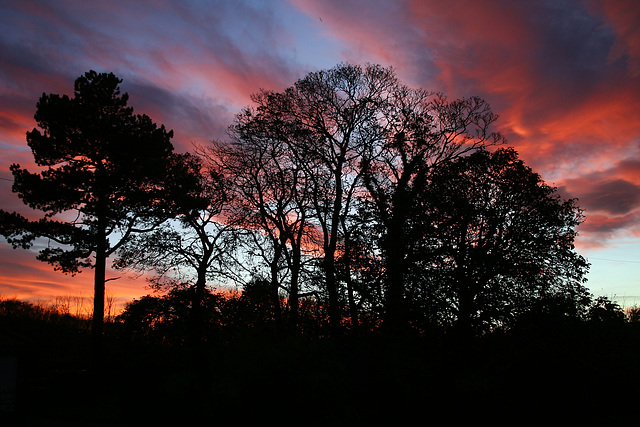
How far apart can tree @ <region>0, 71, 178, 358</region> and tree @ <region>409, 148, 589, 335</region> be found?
1525cm

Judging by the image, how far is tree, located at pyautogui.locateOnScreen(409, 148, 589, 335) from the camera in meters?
17.7

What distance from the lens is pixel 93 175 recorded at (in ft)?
78.1

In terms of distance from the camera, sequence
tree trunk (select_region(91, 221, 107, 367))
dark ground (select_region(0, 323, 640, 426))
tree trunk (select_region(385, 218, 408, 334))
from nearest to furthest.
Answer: dark ground (select_region(0, 323, 640, 426)), tree trunk (select_region(385, 218, 408, 334)), tree trunk (select_region(91, 221, 107, 367))

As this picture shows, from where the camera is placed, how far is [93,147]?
2412cm

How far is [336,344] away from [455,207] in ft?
26.2

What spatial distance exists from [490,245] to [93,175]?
20.4 meters

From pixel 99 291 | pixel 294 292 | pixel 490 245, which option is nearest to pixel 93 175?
pixel 99 291

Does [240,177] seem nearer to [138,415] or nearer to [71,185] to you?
[71,185]

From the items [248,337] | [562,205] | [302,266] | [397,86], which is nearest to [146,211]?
[302,266]

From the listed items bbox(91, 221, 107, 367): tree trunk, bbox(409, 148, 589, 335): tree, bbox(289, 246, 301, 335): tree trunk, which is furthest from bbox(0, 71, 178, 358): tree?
bbox(409, 148, 589, 335): tree

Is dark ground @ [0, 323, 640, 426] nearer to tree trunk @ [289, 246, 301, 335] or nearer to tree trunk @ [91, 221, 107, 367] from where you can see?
tree trunk @ [91, 221, 107, 367]

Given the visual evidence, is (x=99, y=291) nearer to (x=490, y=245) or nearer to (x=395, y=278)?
(x=395, y=278)

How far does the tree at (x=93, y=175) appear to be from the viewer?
73.4 feet

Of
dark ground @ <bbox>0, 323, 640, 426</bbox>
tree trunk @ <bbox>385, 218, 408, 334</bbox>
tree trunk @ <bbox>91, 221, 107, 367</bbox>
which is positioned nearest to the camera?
dark ground @ <bbox>0, 323, 640, 426</bbox>
